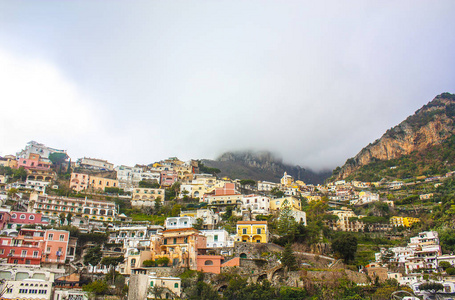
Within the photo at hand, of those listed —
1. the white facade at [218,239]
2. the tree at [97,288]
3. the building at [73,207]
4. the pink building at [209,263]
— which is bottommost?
the tree at [97,288]

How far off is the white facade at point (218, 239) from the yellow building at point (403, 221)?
103 feet

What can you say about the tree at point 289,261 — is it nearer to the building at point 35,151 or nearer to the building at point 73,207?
the building at point 73,207

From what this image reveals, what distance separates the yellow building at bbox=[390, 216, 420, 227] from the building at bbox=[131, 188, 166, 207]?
3999 centimetres

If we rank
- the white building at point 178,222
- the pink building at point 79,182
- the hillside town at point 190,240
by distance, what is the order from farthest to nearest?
the pink building at point 79,182
the white building at point 178,222
the hillside town at point 190,240

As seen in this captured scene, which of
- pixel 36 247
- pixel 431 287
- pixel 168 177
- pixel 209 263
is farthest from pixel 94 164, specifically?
pixel 431 287

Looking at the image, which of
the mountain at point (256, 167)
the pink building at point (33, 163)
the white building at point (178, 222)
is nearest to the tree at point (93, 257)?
the white building at point (178, 222)

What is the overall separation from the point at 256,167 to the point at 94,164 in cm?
6065

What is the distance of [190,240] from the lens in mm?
40938

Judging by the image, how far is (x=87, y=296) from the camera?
1451 inches

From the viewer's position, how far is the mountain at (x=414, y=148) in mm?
92312

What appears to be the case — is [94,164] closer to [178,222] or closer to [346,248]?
[178,222]

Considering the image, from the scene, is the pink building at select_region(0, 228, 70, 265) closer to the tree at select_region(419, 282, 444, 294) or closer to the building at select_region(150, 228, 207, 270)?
the building at select_region(150, 228, 207, 270)

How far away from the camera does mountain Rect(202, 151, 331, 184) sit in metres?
114

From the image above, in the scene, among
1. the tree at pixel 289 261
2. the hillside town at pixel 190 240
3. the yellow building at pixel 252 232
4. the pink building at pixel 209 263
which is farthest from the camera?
the yellow building at pixel 252 232
